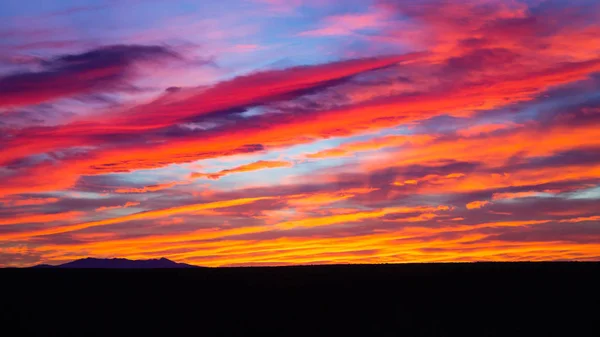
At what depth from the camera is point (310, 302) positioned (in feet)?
102

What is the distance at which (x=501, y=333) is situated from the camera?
25703 mm

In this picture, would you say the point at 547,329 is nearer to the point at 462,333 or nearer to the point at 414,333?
the point at 462,333

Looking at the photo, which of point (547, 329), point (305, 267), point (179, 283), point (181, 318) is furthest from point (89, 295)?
point (547, 329)

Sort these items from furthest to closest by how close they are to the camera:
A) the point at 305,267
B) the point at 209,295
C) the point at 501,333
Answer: the point at 305,267, the point at 209,295, the point at 501,333

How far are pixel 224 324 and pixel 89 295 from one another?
8.56 meters

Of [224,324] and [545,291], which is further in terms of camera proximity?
[545,291]

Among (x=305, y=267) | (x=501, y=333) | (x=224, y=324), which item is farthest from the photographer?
(x=305, y=267)

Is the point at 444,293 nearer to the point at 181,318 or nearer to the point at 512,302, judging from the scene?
the point at 512,302

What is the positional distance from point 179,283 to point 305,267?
30.4 ft

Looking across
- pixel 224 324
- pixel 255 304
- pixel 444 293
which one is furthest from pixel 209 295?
pixel 444 293

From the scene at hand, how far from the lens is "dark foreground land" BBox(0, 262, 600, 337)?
2673 centimetres

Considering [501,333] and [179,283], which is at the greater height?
[179,283]

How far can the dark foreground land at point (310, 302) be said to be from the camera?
87.7 feet

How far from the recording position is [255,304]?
30.8 m
